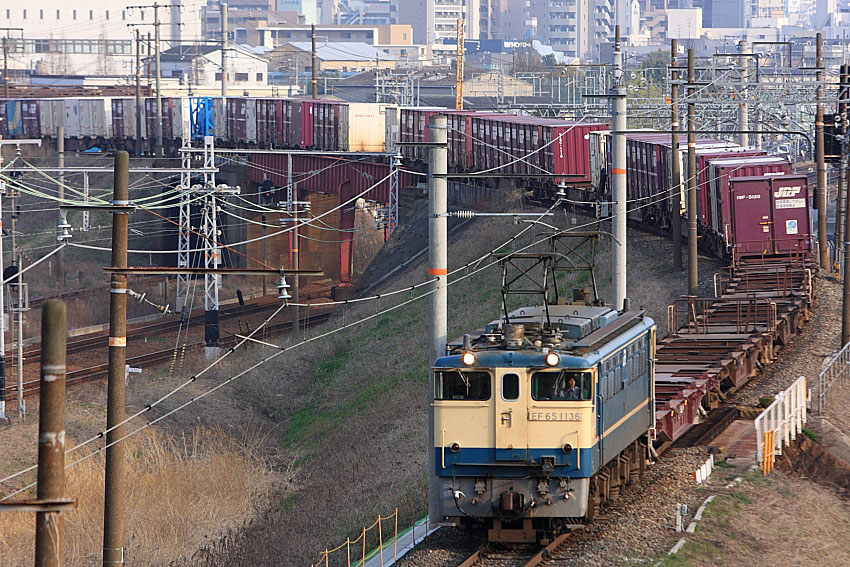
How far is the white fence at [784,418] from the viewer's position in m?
20.5

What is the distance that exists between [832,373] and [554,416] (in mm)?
12494

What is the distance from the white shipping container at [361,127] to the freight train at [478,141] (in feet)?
0.17

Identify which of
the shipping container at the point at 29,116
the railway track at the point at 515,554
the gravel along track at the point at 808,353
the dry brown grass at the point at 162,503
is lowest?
the dry brown grass at the point at 162,503

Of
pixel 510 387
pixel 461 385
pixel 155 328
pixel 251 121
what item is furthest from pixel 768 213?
pixel 251 121

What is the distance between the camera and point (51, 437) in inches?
381

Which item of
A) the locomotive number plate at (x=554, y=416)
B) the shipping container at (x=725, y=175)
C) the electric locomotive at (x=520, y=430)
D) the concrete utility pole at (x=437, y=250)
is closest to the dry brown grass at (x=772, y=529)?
the electric locomotive at (x=520, y=430)

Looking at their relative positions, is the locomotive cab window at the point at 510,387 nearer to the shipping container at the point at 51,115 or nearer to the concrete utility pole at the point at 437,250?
the concrete utility pole at the point at 437,250

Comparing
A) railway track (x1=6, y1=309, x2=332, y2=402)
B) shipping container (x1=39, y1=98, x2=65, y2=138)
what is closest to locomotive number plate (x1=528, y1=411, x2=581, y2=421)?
railway track (x1=6, y1=309, x2=332, y2=402)

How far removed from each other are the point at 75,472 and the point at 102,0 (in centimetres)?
14991

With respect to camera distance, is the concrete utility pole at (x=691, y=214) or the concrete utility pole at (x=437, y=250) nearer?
the concrete utility pole at (x=437, y=250)

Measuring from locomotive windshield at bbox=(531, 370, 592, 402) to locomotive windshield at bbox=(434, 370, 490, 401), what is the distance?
25.5 inches

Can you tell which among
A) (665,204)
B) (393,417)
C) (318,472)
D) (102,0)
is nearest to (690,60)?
(665,204)

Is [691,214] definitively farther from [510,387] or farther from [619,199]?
[510,387]

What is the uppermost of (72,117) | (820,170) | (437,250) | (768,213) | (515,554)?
(72,117)
